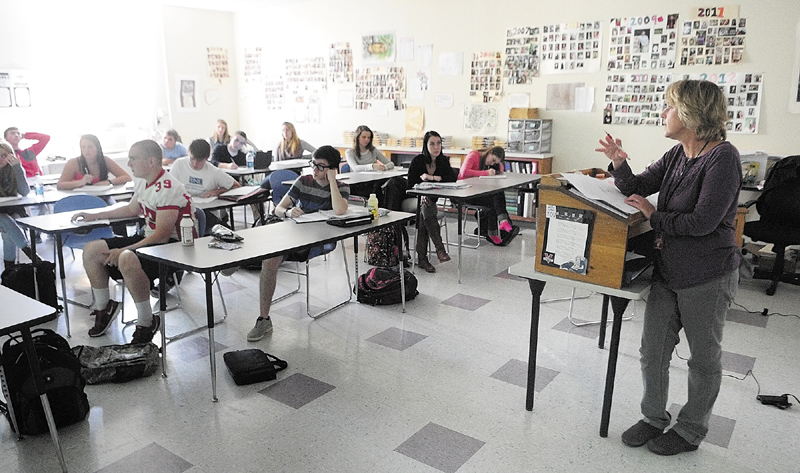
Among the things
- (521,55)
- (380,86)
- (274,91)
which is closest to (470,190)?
(521,55)

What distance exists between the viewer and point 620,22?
6.11m

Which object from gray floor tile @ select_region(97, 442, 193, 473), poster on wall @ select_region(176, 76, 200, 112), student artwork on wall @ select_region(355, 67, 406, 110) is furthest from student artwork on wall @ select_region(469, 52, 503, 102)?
gray floor tile @ select_region(97, 442, 193, 473)

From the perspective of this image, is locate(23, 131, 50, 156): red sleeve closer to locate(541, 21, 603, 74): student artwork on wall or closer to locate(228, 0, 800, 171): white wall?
locate(228, 0, 800, 171): white wall

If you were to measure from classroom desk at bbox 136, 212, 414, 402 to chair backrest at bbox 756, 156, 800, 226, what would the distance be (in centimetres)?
311

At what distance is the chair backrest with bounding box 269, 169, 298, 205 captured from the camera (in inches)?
190

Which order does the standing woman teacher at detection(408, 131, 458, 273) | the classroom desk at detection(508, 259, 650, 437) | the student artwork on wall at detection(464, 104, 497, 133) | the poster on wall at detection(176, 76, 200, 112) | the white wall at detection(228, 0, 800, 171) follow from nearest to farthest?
the classroom desk at detection(508, 259, 650, 437) → the standing woman teacher at detection(408, 131, 458, 273) → the white wall at detection(228, 0, 800, 171) → the student artwork on wall at detection(464, 104, 497, 133) → the poster on wall at detection(176, 76, 200, 112)

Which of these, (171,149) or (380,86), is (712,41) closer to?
(380,86)

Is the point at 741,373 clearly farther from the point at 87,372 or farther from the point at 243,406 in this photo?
the point at 87,372

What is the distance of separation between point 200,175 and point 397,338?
2.30 meters

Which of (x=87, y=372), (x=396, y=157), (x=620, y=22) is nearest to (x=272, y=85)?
(x=396, y=157)

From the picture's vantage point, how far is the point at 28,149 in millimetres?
5941

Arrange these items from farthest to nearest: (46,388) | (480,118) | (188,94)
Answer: (188,94) → (480,118) → (46,388)

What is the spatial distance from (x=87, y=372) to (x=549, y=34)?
5.69 metres

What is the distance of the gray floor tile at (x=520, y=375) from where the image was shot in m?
2.99
